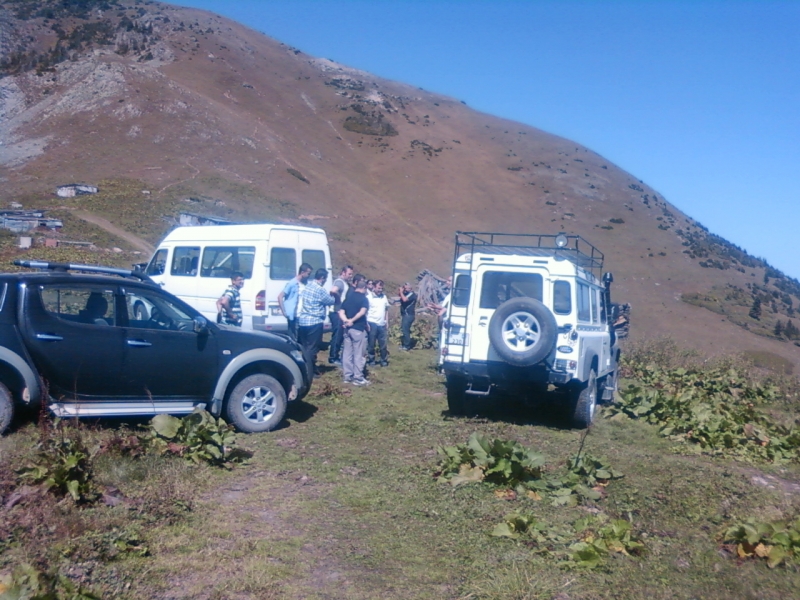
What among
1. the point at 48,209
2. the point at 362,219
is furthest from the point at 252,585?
the point at 362,219

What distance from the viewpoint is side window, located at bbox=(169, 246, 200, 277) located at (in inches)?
542

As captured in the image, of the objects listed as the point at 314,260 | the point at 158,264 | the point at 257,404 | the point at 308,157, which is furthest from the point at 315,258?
the point at 308,157

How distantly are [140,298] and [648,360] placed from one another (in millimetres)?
11174

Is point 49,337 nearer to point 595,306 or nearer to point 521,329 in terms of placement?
point 521,329

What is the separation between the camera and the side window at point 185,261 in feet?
45.1

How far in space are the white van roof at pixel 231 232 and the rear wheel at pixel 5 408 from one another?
21.1ft

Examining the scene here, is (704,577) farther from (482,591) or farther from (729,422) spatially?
(729,422)

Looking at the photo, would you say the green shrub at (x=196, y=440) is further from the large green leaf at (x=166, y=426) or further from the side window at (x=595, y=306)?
the side window at (x=595, y=306)

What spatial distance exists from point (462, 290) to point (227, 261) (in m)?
5.45

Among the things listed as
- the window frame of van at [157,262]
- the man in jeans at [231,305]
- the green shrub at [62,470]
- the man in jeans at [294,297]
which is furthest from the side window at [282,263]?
→ the green shrub at [62,470]

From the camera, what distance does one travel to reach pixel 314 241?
43.0 ft

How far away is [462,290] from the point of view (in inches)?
356

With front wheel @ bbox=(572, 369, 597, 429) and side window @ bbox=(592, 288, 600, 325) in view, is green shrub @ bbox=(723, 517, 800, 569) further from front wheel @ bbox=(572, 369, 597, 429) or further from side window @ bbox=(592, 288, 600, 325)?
side window @ bbox=(592, 288, 600, 325)

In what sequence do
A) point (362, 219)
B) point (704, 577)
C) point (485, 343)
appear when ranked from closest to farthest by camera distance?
point (704, 577)
point (485, 343)
point (362, 219)
